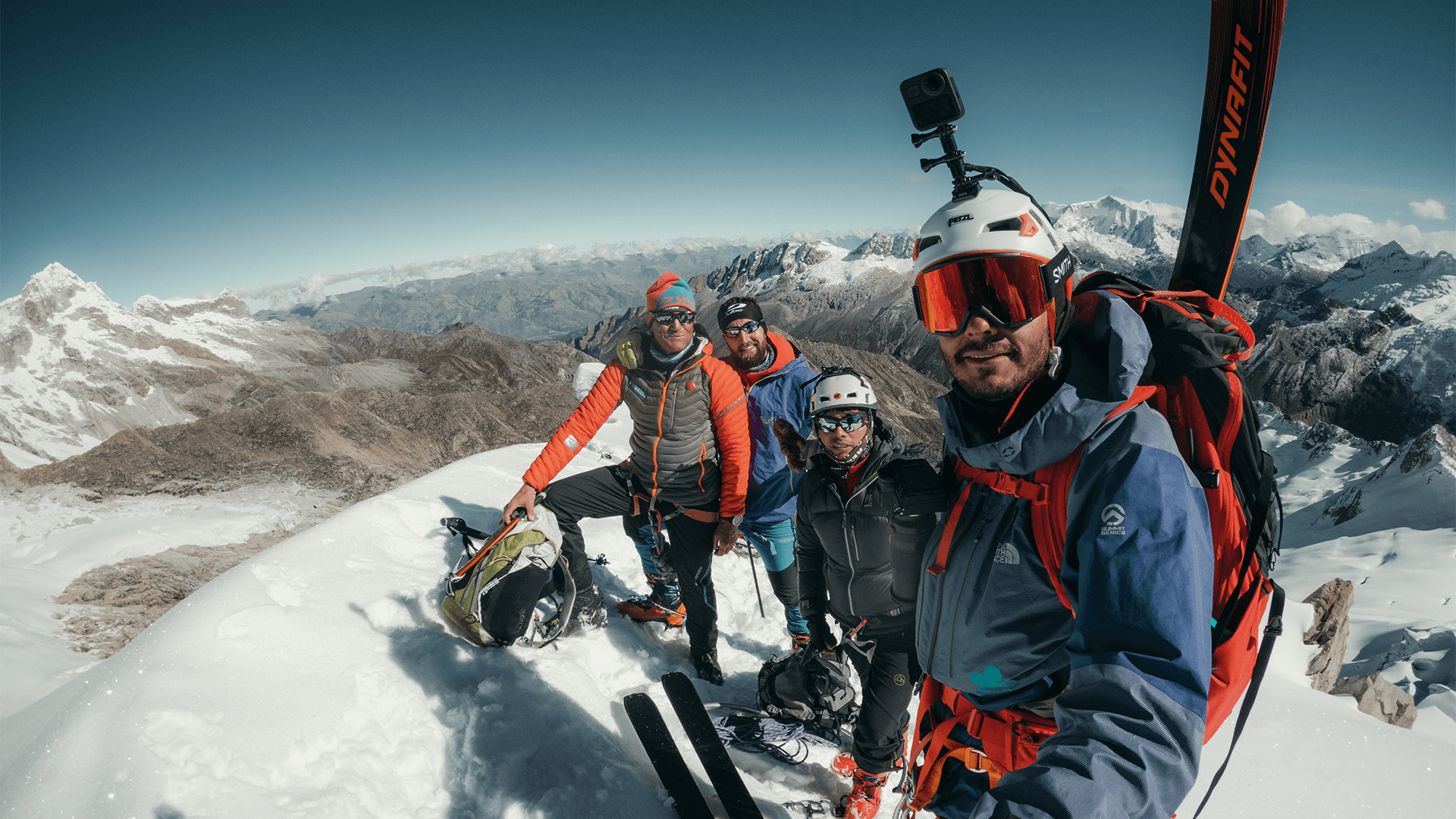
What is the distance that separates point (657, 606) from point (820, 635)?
2366mm

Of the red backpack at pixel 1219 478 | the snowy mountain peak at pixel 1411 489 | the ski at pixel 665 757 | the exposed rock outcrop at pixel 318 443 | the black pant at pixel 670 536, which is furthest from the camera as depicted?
the snowy mountain peak at pixel 1411 489

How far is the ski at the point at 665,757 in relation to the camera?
411cm

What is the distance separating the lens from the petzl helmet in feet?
7.57

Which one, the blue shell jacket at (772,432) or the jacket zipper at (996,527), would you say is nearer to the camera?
the jacket zipper at (996,527)

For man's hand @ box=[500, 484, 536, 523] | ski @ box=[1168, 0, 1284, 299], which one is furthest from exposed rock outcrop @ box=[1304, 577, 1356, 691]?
man's hand @ box=[500, 484, 536, 523]

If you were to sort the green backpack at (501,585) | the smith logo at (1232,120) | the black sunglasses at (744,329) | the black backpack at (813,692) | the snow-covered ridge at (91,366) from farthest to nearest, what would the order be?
1. the snow-covered ridge at (91,366)
2. the black sunglasses at (744,329)
3. the black backpack at (813,692)
4. the green backpack at (501,585)
5. the smith logo at (1232,120)

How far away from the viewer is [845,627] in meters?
4.86

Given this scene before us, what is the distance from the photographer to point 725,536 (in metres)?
5.78

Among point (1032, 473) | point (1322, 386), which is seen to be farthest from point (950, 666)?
point (1322, 386)

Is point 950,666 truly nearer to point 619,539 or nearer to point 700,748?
point 700,748

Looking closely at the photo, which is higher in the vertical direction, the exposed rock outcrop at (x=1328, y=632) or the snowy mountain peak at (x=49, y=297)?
the snowy mountain peak at (x=49, y=297)

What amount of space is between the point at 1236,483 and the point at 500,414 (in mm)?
31672

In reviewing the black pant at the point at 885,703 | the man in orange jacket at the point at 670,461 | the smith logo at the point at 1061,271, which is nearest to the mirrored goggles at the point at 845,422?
the man in orange jacket at the point at 670,461

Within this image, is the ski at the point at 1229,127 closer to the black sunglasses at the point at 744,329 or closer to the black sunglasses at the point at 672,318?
the black sunglasses at the point at 672,318
